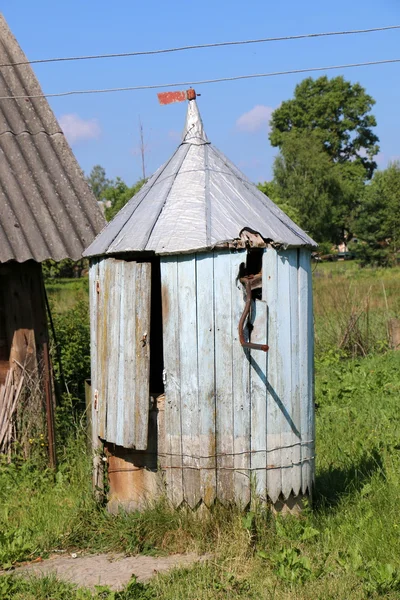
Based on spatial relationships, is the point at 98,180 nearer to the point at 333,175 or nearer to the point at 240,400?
the point at 333,175

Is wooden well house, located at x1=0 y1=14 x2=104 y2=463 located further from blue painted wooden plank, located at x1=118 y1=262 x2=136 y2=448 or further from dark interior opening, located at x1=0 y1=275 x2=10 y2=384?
blue painted wooden plank, located at x1=118 y1=262 x2=136 y2=448

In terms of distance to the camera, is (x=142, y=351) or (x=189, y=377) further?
(x=142, y=351)

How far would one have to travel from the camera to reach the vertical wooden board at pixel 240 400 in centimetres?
539

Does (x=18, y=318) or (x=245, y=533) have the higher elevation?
(x=18, y=318)

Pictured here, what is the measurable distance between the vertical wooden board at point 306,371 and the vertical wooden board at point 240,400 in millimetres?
495

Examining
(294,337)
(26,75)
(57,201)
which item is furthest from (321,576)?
(26,75)

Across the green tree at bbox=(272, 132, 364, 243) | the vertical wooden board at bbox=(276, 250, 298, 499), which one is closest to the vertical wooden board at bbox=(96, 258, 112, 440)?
the vertical wooden board at bbox=(276, 250, 298, 499)

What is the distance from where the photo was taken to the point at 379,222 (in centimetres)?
5112

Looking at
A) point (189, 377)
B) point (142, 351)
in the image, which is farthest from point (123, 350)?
point (189, 377)

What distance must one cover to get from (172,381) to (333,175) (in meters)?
54.0

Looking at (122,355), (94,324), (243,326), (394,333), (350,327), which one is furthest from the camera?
(394,333)

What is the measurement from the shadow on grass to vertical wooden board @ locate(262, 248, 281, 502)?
29.7 inches

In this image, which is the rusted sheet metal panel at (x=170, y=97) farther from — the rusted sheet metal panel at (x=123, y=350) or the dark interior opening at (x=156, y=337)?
the dark interior opening at (x=156, y=337)

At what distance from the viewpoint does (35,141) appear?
331 inches
